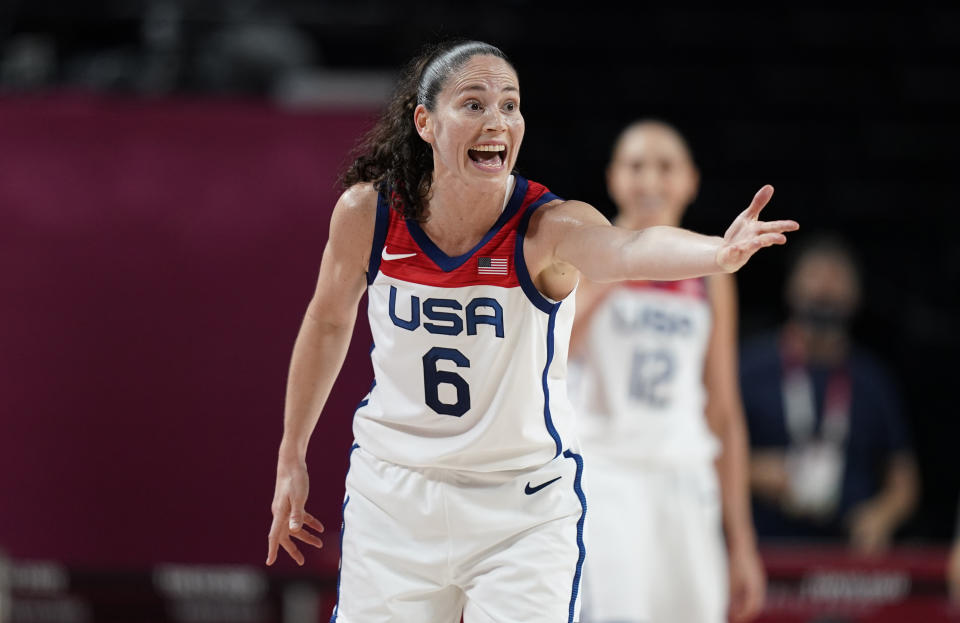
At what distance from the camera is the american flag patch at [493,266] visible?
346cm

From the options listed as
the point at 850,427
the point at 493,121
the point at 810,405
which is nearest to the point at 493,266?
the point at 493,121

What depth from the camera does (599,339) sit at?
562 centimetres

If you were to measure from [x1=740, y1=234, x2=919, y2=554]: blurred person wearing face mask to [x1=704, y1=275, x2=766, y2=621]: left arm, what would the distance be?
164 centimetres

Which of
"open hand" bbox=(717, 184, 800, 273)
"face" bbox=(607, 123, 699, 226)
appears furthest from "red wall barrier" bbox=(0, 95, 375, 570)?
"open hand" bbox=(717, 184, 800, 273)

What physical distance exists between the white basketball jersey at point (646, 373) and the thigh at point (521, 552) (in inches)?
76.1

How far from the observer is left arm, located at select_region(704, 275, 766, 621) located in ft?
18.3

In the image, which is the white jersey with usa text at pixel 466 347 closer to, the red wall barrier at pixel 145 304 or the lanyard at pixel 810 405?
the red wall barrier at pixel 145 304

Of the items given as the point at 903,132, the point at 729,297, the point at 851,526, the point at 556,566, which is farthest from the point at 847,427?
the point at 556,566

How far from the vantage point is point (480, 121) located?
336 cm

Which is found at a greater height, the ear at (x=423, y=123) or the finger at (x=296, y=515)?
the ear at (x=423, y=123)

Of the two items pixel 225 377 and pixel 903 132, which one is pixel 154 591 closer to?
pixel 225 377

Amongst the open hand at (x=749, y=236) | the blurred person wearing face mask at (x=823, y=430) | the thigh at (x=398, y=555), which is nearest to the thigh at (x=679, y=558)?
the blurred person wearing face mask at (x=823, y=430)

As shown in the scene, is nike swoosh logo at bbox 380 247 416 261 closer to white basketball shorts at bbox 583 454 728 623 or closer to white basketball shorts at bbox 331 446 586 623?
white basketball shorts at bbox 331 446 586 623

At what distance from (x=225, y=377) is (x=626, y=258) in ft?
14.5
